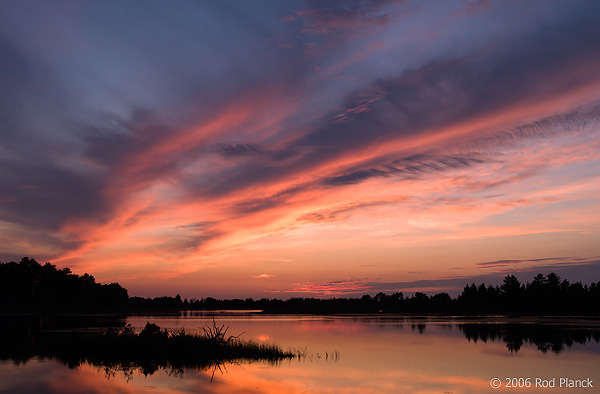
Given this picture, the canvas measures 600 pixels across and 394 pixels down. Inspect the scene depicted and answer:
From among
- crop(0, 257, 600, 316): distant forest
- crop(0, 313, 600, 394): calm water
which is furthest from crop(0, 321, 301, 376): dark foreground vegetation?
crop(0, 257, 600, 316): distant forest

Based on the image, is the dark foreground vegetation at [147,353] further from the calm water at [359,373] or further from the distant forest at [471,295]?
the distant forest at [471,295]

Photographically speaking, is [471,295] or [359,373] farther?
[471,295]

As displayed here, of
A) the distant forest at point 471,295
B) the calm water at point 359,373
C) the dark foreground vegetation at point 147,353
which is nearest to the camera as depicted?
the calm water at point 359,373

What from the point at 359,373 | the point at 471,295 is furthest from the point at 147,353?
the point at 471,295

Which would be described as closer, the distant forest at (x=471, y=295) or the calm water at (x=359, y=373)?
the calm water at (x=359, y=373)

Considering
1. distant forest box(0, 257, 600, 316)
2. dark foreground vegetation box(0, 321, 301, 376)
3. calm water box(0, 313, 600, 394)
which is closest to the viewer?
calm water box(0, 313, 600, 394)

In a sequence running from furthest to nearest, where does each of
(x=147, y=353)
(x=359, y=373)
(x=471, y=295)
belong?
(x=471, y=295)
(x=147, y=353)
(x=359, y=373)

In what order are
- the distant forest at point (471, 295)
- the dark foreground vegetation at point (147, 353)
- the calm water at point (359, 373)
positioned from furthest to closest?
the distant forest at point (471, 295), the dark foreground vegetation at point (147, 353), the calm water at point (359, 373)

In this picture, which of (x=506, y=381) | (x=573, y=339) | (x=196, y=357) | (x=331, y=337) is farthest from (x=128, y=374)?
(x=573, y=339)

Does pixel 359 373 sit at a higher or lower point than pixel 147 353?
lower

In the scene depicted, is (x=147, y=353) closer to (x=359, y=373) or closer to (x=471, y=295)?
(x=359, y=373)

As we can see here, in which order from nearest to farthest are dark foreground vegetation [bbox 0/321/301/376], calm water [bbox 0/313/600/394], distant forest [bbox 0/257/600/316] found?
calm water [bbox 0/313/600/394], dark foreground vegetation [bbox 0/321/301/376], distant forest [bbox 0/257/600/316]

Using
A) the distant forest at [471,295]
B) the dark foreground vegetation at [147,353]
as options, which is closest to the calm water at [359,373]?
the dark foreground vegetation at [147,353]

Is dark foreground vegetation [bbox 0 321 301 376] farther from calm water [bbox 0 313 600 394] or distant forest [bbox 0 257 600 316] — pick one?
distant forest [bbox 0 257 600 316]
